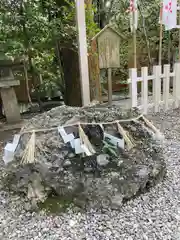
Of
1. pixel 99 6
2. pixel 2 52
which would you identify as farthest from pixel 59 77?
pixel 99 6

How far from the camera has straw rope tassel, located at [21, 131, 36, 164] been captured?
59.4 inches

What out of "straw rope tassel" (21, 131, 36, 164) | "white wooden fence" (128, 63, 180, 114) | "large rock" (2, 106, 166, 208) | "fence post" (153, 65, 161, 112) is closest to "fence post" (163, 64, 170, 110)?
"white wooden fence" (128, 63, 180, 114)

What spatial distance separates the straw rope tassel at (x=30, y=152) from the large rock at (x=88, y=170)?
31mm

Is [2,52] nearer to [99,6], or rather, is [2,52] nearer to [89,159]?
[89,159]

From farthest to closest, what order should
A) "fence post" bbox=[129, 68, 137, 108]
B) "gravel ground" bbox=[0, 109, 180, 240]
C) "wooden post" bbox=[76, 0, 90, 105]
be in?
"fence post" bbox=[129, 68, 137, 108] → "wooden post" bbox=[76, 0, 90, 105] → "gravel ground" bbox=[0, 109, 180, 240]

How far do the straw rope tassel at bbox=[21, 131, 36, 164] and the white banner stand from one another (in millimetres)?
2347

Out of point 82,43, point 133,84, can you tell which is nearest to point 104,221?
point 82,43

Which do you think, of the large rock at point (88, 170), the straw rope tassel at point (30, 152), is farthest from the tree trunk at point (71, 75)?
the straw rope tassel at point (30, 152)

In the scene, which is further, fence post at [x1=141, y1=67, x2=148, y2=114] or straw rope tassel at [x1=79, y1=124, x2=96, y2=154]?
fence post at [x1=141, y1=67, x2=148, y2=114]

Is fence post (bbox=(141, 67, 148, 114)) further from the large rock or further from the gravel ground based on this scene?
the gravel ground

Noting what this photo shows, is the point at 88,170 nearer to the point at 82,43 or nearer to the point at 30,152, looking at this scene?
the point at 30,152

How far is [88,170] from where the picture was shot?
1499 mm

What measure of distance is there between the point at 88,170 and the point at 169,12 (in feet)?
7.84

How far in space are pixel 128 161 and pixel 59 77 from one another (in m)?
2.23
